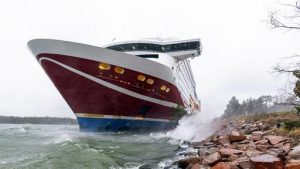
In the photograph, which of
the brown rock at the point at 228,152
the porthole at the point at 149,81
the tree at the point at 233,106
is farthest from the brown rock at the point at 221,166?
the tree at the point at 233,106

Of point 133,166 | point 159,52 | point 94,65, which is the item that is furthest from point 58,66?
point 133,166

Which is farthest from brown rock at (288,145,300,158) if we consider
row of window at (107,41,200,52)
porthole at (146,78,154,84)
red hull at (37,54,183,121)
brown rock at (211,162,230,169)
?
row of window at (107,41,200,52)

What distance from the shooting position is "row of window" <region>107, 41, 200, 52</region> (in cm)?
2930

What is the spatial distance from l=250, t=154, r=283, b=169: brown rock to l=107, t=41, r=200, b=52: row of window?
23.5 meters

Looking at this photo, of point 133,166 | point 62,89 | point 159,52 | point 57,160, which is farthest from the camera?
point 159,52

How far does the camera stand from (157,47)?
97.9 ft

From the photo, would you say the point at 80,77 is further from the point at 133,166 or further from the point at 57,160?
the point at 133,166

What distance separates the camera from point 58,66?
21.1 metres

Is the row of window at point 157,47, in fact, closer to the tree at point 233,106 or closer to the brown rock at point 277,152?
the brown rock at point 277,152

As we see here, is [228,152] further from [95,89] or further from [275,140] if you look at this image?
[95,89]

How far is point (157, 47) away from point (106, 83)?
10.1 m

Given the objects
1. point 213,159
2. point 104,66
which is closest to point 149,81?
point 104,66

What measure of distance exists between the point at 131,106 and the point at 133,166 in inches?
528

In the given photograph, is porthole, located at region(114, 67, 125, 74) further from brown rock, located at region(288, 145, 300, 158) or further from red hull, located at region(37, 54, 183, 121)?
brown rock, located at region(288, 145, 300, 158)
